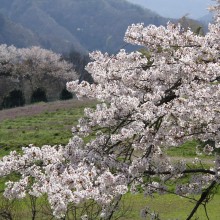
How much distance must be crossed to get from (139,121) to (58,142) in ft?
75.5

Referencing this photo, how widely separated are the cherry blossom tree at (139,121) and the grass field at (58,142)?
375 centimetres

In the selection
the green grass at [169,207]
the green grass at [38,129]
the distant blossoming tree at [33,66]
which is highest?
the distant blossoming tree at [33,66]

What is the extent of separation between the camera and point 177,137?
6.62m

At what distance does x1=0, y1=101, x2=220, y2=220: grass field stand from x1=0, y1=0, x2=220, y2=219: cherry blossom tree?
3747mm

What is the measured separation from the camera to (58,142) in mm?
28562

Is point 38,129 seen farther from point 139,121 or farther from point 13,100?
point 139,121

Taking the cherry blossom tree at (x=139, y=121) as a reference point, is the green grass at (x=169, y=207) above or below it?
below

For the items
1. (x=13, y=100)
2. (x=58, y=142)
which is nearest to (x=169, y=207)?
(x=58, y=142)

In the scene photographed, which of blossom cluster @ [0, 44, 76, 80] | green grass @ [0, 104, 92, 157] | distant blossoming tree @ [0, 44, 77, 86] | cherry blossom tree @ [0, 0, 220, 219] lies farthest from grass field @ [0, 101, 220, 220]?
blossom cluster @ [0, 44, 76, 80]

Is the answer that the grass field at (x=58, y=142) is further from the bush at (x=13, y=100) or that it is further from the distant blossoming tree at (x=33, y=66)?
the distant blossoming tree at (x=33, y=66)

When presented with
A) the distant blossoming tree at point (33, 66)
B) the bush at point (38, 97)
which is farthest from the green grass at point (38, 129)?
the distant blossoming tree at point (33, 66)

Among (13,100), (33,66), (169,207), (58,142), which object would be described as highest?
(33,66)

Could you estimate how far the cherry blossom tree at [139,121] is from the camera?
5.79m

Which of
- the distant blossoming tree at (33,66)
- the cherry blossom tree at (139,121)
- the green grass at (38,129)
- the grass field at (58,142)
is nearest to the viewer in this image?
the cherry blossom tree at (139,121)
